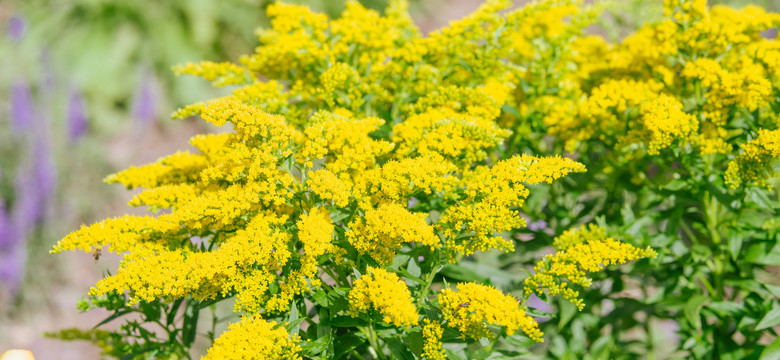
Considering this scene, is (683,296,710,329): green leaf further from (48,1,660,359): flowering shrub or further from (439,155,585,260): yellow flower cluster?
(439,155,585,260): yellow flower cluster

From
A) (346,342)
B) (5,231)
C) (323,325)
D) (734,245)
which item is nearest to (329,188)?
(323,325)

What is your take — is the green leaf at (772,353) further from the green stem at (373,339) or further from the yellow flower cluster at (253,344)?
the yellow flower cluster at (253,344)

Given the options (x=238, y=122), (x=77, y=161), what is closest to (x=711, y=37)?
(x=238, y=122)

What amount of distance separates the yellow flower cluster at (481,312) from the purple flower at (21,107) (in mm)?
6891

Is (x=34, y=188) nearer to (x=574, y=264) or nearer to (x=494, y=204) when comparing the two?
(x=494, y=204)

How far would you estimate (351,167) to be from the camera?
1883mm

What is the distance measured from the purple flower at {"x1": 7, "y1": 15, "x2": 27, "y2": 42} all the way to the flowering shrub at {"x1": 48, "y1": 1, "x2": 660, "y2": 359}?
6.82 meters

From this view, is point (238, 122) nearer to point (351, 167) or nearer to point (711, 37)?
point (351, 167)

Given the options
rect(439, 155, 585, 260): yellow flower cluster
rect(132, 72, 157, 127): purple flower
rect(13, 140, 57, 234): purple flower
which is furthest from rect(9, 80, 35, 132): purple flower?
rect(439, 155, 585, 260): yellow flower cluster

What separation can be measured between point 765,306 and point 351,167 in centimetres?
170

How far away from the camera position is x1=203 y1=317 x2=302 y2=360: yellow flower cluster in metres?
1.52

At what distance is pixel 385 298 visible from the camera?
1533mm

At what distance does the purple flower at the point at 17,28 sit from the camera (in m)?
7.63

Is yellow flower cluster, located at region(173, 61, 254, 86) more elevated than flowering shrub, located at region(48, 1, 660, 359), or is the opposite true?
yellow flower cluster, located at region(173, 61, 254, 86)
